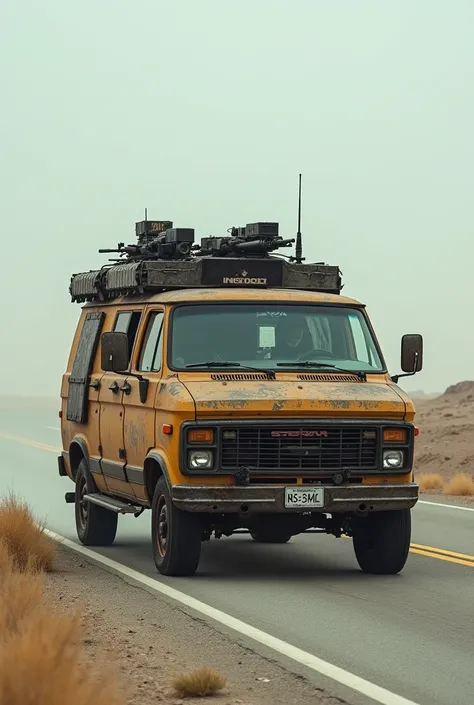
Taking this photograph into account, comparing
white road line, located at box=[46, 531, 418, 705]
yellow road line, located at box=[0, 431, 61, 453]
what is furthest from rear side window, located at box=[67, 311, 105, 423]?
yellow road line, located at box=[0, 431, 61, 453]

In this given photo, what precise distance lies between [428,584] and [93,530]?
4.51 m

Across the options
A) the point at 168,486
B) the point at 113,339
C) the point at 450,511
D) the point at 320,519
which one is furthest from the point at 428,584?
the point at 450,511

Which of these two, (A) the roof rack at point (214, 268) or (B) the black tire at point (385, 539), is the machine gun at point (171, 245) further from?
(B) the black tire at point (385, 539)

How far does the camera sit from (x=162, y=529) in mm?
13844

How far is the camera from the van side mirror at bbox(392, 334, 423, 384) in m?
14.3

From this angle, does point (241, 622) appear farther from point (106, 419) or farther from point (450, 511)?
point (450, 511)

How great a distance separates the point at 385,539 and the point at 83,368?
453 centimetres

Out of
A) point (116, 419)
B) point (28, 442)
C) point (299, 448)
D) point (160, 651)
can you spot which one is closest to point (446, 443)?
point (28, 442)

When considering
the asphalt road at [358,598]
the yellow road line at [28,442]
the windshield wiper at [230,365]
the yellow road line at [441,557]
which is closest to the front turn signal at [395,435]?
the windshield wiper at [230,365]

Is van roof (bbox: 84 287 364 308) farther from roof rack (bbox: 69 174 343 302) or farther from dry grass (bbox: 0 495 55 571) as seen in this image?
dry grass (bbox: 0 495 55 571)

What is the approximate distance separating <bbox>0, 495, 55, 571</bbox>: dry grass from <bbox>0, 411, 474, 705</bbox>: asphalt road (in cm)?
91

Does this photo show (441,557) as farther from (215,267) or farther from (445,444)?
(445,444)

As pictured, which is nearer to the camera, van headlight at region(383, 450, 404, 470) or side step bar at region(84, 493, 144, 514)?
van headlight at region(383, 450, 404, 470)

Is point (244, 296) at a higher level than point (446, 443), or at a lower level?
higher
